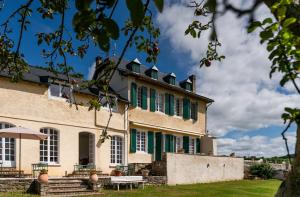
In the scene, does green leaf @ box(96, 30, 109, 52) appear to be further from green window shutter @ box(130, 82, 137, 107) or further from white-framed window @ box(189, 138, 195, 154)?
white-framed window @ box(189, 138, 195, 154)

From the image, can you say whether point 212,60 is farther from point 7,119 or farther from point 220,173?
point 220,173

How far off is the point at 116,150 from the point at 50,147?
201 inches

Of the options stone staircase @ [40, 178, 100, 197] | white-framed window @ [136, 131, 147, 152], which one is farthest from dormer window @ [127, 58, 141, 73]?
stone staircase @ [40, 178, 100, 197]

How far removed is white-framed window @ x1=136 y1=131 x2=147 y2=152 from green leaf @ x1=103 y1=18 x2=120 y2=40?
25635 mm

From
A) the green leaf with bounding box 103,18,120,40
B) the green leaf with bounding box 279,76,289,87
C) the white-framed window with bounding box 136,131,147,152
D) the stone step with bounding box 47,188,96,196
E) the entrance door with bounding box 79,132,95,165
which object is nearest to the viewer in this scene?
the green leaf with bounding box 103,18,120,40

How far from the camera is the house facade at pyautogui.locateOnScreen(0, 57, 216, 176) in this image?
64.2 ft

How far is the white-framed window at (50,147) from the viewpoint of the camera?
20.8m

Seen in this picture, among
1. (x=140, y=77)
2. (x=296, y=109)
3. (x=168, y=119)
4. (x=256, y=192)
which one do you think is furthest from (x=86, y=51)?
(x=168, y=119)

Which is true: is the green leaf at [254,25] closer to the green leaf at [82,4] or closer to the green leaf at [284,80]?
the green leaf at [284,80]

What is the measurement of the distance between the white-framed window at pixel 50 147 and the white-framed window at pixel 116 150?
4.12 m

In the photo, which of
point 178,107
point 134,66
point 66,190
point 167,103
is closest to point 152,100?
point 167,103

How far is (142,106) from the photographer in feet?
89.5

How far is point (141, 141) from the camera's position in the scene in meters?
27.6

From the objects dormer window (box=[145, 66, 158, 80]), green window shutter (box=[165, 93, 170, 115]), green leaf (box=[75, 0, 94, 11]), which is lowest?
green leaf (box=[75, 0, 94, 11])
